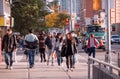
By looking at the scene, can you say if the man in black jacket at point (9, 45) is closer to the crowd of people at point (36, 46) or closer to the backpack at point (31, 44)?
the crowd of people at point (36, 46)

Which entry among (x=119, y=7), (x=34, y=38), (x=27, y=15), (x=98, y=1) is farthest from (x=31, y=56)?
(x=119, y=7)

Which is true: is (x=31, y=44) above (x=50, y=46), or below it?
above

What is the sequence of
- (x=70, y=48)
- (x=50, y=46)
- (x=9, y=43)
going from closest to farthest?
(x=70, y=48), (x=9, y=43), (x=50, y=46)

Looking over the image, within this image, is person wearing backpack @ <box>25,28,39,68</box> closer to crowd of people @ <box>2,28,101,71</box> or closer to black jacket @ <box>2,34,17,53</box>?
crowd of people @ <box>2,28,101,71</box>

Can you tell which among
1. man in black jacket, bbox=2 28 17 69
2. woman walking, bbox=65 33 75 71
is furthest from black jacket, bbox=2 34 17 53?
woman walking, bbox=65 33 75 71

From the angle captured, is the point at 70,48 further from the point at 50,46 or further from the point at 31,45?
the point at 50,46

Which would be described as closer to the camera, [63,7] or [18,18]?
[18,18]

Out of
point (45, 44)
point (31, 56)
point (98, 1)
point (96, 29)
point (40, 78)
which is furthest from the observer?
point (96, 29)

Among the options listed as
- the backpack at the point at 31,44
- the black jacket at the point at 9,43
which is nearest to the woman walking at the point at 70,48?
the backpack at the point at 31,44

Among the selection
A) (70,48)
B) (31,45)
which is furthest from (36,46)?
(70,48)

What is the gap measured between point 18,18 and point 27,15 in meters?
1.60

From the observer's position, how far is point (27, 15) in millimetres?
50906

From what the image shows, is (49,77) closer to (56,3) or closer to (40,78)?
(40,78)

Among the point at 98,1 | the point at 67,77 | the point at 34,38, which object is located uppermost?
the point at 98,1
